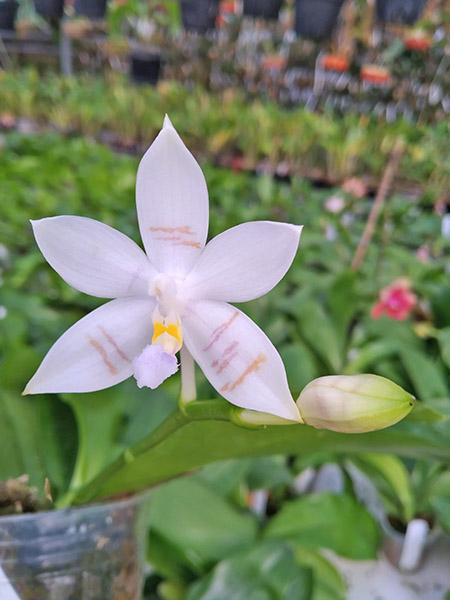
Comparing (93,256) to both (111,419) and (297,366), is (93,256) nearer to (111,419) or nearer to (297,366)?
(111,419)

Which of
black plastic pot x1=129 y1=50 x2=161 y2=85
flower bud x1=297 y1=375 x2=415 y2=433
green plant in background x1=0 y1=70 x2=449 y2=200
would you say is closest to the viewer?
flower bud x1=297 y1=375 x2=415 y2=433

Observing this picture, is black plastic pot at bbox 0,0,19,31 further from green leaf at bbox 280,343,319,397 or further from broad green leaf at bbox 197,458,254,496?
broad green leaf at bbox 197,458,254,496

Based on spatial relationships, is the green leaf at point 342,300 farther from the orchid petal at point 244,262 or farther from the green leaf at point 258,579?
the orchid petal at point 244,262

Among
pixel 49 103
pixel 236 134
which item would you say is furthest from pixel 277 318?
pixel 49 103

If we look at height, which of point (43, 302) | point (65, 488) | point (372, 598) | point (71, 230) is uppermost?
point (71, 230)

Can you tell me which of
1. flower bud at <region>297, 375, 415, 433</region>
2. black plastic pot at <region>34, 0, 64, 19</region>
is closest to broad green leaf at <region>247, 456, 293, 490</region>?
flower bud at <region>297, 375, 415, 433</region>

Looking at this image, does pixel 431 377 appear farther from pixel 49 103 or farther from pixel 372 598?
pixel 49 103
